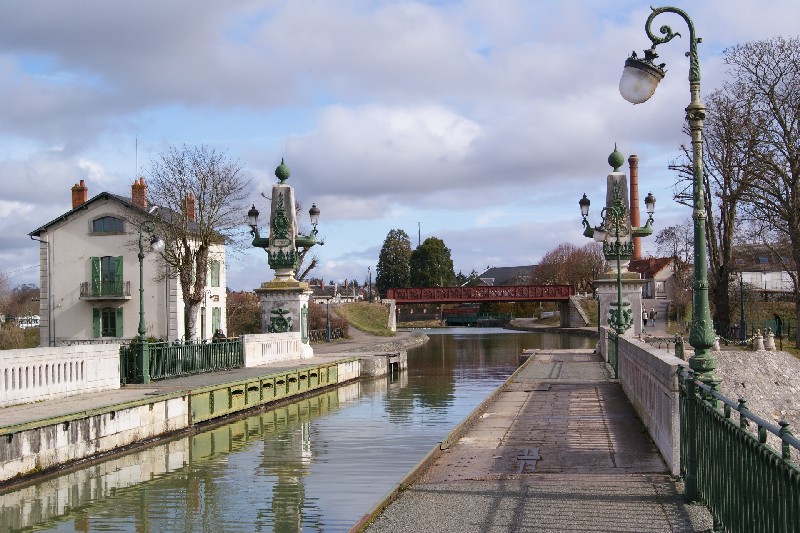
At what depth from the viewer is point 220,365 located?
29844 mm

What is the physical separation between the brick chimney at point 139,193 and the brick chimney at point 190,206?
3.93 meters

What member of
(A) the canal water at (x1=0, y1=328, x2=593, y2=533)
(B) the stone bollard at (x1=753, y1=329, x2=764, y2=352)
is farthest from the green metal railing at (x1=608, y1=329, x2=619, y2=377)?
(B) the stone bollard at (x1=753, y1=329, x2=764, y2=352)

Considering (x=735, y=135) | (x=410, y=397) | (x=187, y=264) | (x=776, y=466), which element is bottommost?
(x=410, y=397)

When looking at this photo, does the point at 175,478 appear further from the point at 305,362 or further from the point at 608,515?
the point at 305,362

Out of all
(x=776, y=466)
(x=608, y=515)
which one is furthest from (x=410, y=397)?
(x=776, y=466)

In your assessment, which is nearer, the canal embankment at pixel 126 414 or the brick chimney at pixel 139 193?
the canal embankment at pixel 126 414

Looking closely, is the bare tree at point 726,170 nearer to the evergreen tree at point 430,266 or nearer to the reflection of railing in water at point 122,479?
the reflection of railing in water at point 122,479

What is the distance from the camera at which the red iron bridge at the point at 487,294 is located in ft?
280

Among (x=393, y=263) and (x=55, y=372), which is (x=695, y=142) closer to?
(x=55, y=372)

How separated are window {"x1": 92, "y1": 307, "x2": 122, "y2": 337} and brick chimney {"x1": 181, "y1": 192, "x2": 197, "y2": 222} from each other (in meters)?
7.23

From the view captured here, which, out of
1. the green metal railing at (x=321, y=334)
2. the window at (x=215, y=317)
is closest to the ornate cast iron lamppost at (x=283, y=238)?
the window at (x=215, y=317)

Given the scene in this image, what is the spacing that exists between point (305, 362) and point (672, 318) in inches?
1902

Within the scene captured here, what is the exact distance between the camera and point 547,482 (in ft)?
34.6

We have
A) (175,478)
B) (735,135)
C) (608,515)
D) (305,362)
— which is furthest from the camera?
(735,135)
